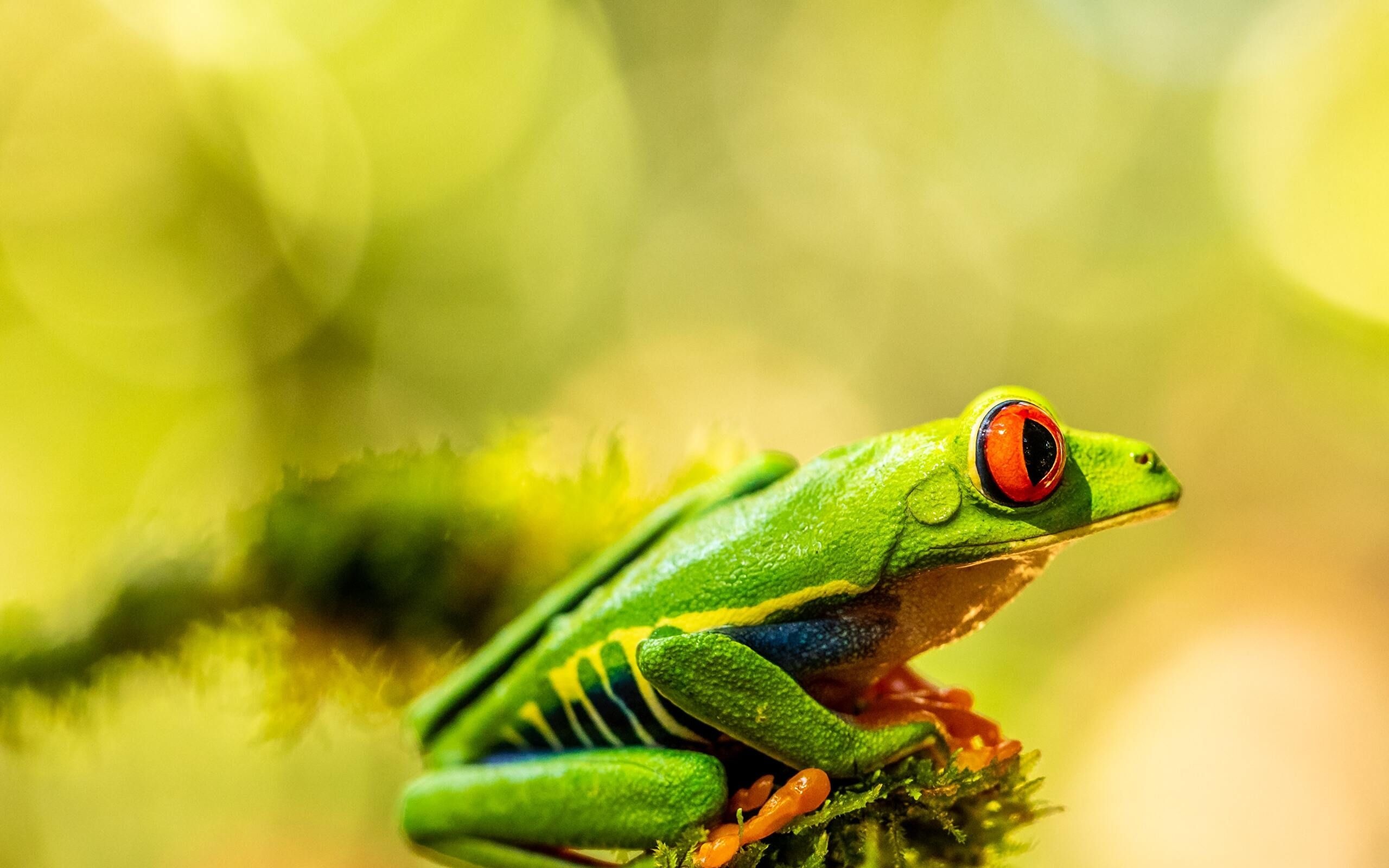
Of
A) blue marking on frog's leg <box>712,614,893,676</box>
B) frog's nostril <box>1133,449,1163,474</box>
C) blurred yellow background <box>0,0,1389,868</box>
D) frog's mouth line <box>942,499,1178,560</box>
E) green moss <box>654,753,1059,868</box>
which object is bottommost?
green moss <box>654,753,1059,868</box>

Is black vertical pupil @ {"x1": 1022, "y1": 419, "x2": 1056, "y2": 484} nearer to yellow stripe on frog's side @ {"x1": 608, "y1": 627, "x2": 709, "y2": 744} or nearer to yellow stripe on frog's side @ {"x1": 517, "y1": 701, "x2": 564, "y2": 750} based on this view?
yellow stripe on frog's side @ {"x1": 608, "y1": 627, "x2": 709, "y2": 744}

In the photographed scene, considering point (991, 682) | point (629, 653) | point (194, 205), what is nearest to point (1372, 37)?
point (991, 682)

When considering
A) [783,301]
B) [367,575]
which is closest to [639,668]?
[367,575]

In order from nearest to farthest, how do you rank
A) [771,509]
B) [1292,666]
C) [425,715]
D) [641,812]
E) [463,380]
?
[641,812] < [771,509] < [425,715] < [1292,666] < [463,380]

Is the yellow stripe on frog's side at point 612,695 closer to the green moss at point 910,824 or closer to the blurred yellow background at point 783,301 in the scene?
the green moss at point 910,824

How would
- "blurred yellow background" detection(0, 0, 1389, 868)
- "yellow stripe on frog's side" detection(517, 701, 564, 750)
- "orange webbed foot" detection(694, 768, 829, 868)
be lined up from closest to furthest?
"orange webbed foot" detection(694, 768, 829, 868) < "yellow stripe on frog's side" detection(517, 701, 564, 750) < "blurred yellow background" detection(0, 0, 1389, 868)

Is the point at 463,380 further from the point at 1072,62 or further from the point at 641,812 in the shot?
the point at 641,812

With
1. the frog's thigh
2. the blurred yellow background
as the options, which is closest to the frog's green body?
the frog's thigh
